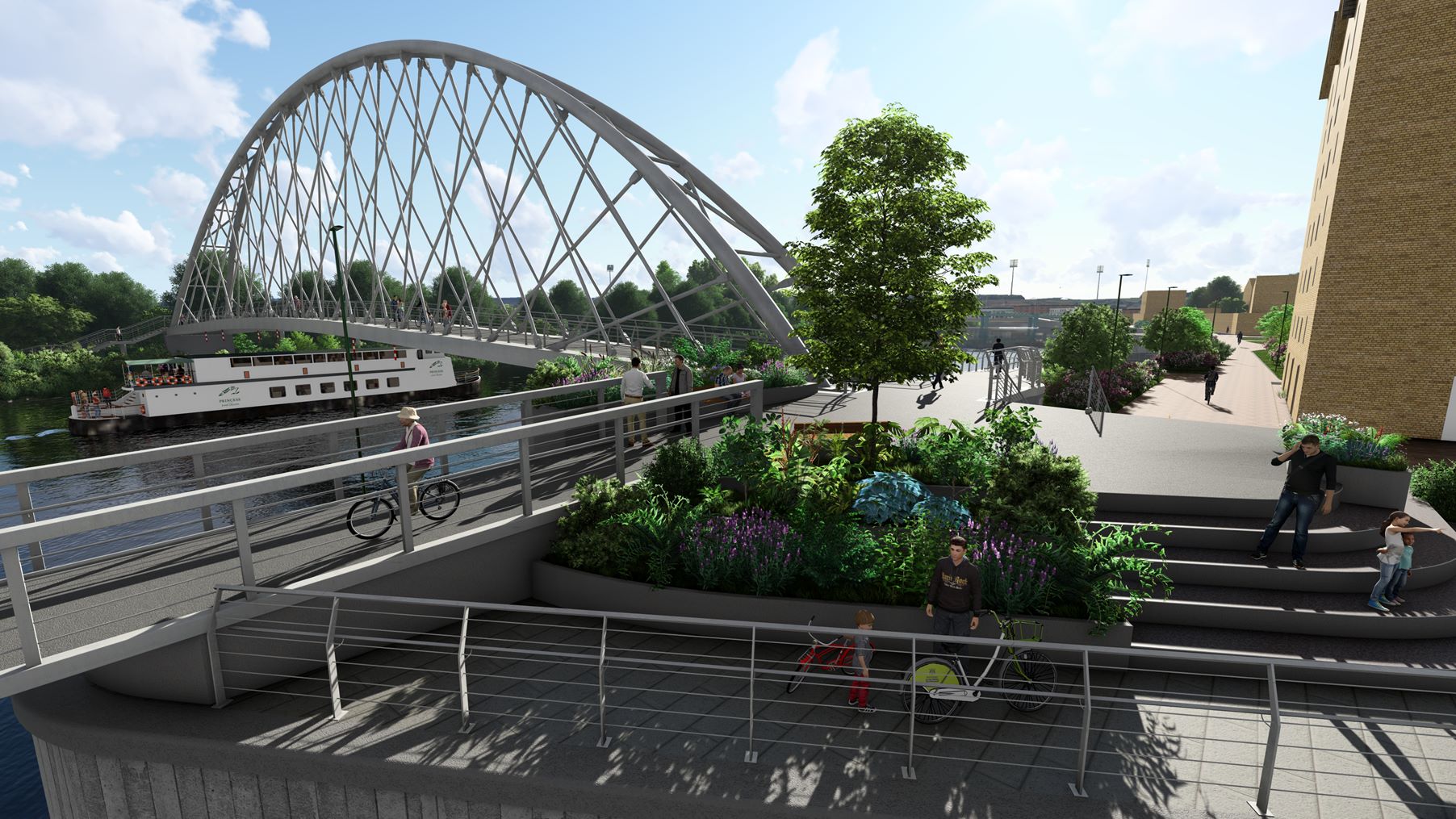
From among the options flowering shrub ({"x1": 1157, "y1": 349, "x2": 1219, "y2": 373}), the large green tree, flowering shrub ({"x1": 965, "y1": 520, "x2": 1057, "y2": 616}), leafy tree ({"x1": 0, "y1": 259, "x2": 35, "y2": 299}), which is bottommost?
flowering shrub ({"x1": 1157, "y1": 349, "x2": 1219, "y2": 373})

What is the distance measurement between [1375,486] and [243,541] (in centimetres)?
1536

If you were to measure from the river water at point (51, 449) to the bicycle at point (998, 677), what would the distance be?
13985 mm

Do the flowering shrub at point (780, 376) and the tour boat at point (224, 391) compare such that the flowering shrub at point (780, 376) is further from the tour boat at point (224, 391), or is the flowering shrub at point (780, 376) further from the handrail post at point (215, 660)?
the tour boat at point (224, 391)

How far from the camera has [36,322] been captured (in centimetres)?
8806

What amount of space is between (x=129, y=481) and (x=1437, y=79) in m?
53.5

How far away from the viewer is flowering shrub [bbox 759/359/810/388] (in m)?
19.7

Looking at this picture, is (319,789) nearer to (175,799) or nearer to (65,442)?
(175,799)

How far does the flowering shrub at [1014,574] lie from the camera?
24.2 feet

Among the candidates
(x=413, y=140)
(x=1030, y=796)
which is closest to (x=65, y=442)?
(x=413, y=140)

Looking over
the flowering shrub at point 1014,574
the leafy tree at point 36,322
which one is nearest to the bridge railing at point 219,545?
the flowering shrub at point 1014,574

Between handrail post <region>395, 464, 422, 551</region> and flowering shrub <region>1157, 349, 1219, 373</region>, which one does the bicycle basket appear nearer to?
handrail post <region>395, 464, 422, 551</region>

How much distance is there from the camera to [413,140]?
1901 inches

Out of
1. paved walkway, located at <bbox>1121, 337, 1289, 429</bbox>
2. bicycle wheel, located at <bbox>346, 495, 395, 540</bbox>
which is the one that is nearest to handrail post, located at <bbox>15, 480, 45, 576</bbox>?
bicycle wheel, located at <bbox>346, 495, 395, 540</bbox>

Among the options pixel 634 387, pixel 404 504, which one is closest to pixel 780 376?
pixel 634 387
